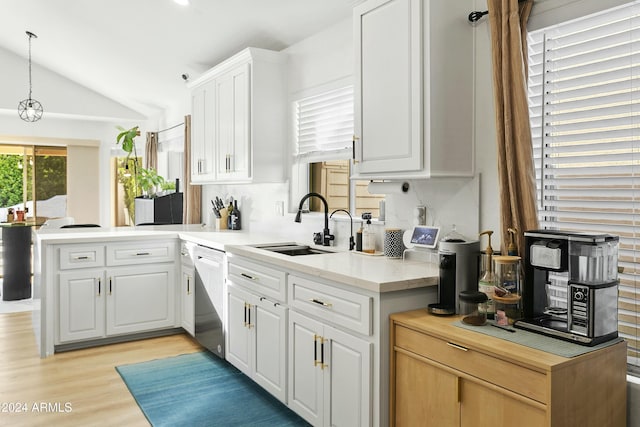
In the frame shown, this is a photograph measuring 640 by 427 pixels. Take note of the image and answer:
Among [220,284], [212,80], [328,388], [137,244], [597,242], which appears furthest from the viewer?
[212,80]

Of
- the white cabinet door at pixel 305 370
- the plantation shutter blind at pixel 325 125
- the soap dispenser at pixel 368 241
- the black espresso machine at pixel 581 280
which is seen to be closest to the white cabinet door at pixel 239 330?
the white cabinet door at pixel 305 370

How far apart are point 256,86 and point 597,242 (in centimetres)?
293

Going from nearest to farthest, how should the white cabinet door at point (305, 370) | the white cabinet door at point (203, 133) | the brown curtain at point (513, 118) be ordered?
1. the brown curtain at point (513, 118)
2. the white cabinet door at point (305, 370)
3. the white cabinet door at point (203, 133)

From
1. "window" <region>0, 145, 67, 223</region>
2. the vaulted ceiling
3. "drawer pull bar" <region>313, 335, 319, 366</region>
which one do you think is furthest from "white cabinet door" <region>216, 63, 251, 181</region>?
"window" <region>0, 145, 67, 223</region>

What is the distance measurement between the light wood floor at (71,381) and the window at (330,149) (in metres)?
1.72

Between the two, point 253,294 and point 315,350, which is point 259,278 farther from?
point 315,350

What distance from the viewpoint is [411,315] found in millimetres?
2184

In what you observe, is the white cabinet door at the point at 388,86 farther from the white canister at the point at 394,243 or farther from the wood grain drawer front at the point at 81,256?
the wood grain drawer front at the point at 81,256

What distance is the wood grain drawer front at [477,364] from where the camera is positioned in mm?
1577

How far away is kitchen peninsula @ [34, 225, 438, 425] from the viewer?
221cm

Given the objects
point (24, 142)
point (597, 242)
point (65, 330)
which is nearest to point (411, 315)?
point (597, 242)

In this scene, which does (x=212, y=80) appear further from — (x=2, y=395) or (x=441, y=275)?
(x=441, y=275)

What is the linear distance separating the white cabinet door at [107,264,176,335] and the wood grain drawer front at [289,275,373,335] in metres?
2.02

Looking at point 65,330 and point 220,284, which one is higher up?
point 220,284
